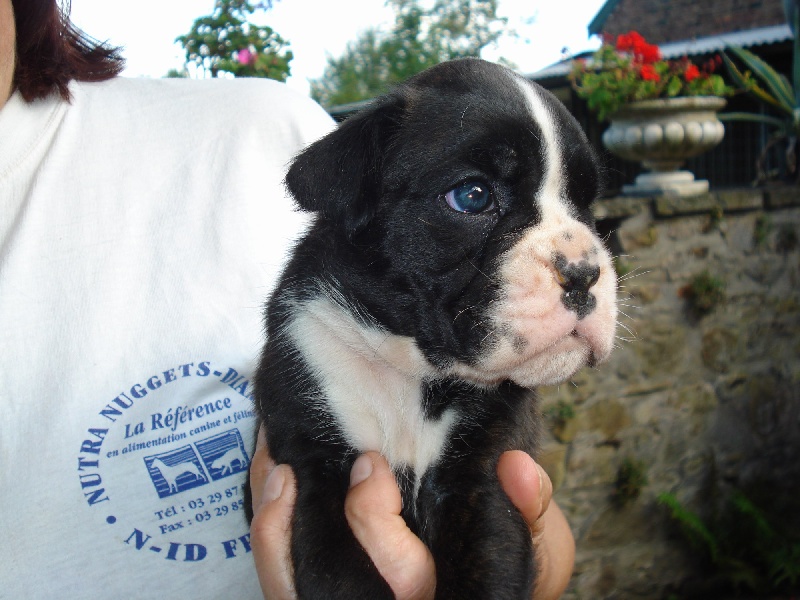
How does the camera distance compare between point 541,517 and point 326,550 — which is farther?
point 541,517

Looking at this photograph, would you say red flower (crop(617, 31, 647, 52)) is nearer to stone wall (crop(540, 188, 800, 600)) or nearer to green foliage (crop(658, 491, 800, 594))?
stone wall (crop(540, 188, 800, 600))

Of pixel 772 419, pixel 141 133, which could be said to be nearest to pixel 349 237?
pixel 141 133

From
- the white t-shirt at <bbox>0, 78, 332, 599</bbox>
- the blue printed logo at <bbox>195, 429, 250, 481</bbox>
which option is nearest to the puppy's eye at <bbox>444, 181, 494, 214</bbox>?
the white t-shirt at <bbox>0, 78, 332, 599</bbox>

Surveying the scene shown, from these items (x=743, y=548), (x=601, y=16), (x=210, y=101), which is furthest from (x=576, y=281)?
(x=601, y=16)

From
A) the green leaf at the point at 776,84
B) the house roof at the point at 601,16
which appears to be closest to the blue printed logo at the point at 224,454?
the green leaf at the point at 776,84

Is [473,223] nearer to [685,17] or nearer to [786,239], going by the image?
[786,239]
